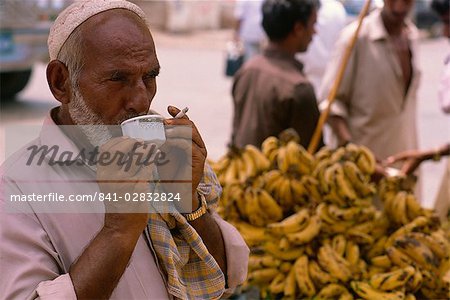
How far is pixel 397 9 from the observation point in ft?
13.4

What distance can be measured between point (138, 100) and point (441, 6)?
2836mm

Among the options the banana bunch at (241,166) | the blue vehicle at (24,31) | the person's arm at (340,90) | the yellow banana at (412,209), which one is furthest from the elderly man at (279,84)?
the blue vehicle at (24,31)

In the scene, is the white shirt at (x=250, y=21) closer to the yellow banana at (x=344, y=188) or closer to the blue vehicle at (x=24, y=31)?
the blue vehicle at (x=24, y=31)

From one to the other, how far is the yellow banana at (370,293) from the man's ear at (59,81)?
5.31 ft

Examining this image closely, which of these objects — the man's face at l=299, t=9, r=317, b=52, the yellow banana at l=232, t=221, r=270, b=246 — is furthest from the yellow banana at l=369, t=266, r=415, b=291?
the man's face at l=299, t=9, r=317, b=52

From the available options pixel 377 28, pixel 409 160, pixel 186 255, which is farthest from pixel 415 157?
pixel 186 255

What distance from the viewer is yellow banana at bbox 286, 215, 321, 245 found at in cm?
309

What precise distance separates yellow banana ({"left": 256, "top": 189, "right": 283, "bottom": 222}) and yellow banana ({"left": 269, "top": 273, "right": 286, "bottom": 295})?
25 cm

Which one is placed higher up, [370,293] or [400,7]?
[400,7]

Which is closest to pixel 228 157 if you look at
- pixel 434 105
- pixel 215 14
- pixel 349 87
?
pixel 349 87

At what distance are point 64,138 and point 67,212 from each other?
0.18 meters

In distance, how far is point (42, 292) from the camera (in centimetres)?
154

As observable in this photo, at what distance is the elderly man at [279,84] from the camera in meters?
3.67

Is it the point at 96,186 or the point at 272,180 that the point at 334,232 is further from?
the point at 96,186
